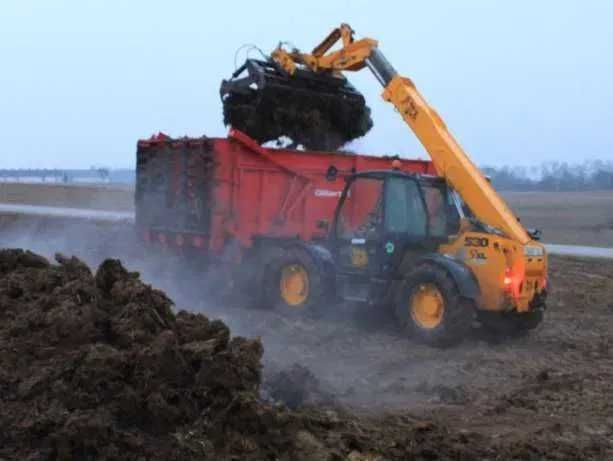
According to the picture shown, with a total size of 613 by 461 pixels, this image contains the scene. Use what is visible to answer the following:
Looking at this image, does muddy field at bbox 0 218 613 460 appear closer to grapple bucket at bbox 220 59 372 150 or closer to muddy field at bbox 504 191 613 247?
grapple bucket at bbox 220 59 372 150

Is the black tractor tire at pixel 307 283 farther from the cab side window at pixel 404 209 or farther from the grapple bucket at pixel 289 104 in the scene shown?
the grapple bucket at pixel 289 104

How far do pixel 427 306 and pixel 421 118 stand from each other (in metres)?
2.69

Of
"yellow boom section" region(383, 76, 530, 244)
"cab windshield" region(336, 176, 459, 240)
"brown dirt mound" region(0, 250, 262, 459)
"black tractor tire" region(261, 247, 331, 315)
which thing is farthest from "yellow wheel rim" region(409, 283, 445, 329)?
"brown dirt mound" region(0, 250, 262, 459)

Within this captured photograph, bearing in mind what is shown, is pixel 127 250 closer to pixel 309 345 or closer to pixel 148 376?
pixel 309 345

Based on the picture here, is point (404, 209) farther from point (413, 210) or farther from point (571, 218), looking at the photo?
point (571, 218)

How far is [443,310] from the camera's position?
363 inches

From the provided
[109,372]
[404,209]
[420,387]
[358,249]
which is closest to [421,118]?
[404,209]

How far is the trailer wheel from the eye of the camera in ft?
34.8

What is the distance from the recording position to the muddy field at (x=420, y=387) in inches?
204

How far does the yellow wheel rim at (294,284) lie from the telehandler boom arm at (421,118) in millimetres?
2311

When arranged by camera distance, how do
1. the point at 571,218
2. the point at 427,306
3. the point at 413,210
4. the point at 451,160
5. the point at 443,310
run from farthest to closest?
the point at 571,218 < the point at 451,160 < the point at 413,210 < the point at 427,306 < the point at 443,310

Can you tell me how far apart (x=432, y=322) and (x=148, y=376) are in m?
4.98

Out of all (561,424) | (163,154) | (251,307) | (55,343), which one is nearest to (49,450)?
(55,343)

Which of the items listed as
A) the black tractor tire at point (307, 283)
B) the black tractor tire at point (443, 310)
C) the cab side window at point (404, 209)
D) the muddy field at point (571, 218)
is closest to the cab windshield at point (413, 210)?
the cab side window at point (404, 209)
